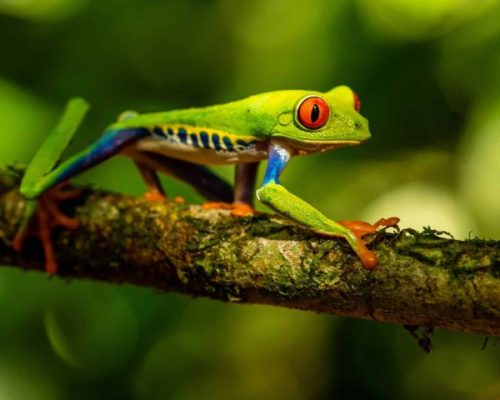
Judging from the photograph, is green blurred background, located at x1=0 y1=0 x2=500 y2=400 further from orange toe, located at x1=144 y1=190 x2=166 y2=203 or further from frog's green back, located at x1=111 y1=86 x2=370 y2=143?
frog's green back, located at x1=111 y1=86 x2=370 y2=143

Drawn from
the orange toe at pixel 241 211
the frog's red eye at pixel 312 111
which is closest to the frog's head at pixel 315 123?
the frog's red eye at pixel 312 111

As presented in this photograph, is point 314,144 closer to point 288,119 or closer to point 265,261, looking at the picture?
point 288,119

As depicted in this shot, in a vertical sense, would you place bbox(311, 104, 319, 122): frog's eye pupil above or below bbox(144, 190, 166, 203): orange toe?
above

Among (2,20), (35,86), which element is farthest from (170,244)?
(2,20)

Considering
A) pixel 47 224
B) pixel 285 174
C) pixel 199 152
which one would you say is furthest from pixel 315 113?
pixel 285 174

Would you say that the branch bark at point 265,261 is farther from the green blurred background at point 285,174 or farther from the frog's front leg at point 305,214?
the green blurred background at point 285,174

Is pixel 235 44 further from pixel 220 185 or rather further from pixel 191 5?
pixel 220 185

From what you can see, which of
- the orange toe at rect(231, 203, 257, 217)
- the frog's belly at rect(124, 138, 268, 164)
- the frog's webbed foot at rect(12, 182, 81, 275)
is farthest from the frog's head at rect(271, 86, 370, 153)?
the frog's webbed foot at rect(12, 182, 81, 275)
